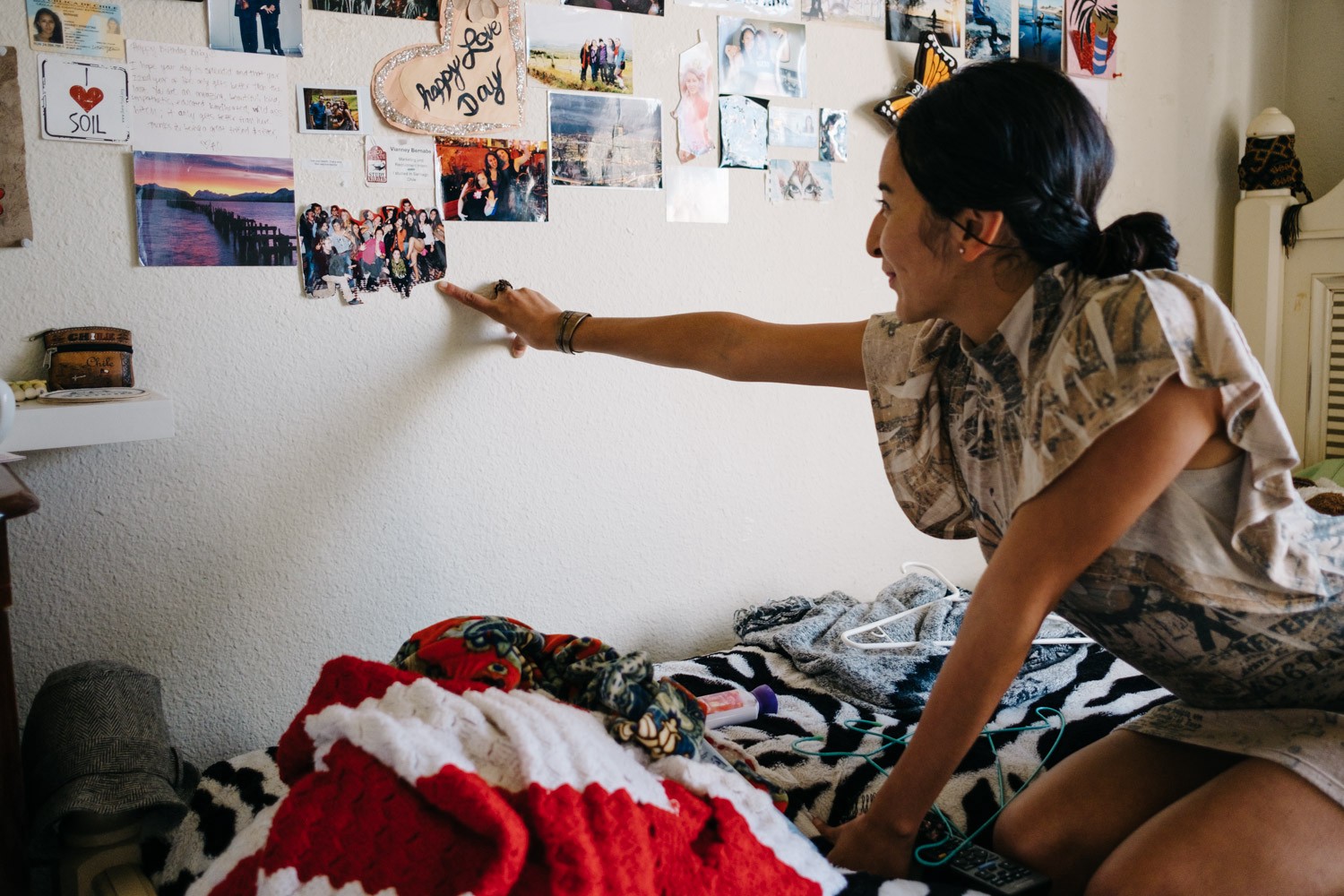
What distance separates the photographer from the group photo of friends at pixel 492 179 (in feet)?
5.08

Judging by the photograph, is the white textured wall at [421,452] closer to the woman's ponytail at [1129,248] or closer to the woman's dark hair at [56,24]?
the woman's dark hair at [56,24]

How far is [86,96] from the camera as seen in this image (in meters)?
1.31

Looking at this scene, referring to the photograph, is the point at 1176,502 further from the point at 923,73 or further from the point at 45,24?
the point at 45,24

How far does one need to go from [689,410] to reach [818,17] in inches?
28.1

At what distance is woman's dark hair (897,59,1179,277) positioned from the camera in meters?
1.06

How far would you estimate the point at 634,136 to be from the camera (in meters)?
1.69

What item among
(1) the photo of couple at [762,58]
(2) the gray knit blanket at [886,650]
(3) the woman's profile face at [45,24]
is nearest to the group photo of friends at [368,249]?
(3) the woman's profile face at [45,24]

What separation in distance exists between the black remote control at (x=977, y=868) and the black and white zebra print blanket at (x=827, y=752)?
4 cm

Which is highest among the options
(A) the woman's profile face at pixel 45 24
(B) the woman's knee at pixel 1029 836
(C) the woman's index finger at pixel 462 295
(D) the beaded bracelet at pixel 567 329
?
(A) the woman's profile face at pixel 45 24

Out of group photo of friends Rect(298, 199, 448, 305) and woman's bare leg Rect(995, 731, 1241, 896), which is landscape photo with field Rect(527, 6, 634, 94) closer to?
group photo of friends Rect(298, 199, 448, 305)

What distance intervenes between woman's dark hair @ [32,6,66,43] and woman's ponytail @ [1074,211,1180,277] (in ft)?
3.98

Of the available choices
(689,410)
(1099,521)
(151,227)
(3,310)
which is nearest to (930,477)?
(1099,521)

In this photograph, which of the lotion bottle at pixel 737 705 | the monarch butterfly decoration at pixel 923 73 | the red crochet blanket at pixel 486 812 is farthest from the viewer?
the monarch butterfly decoration at pixel 923 73

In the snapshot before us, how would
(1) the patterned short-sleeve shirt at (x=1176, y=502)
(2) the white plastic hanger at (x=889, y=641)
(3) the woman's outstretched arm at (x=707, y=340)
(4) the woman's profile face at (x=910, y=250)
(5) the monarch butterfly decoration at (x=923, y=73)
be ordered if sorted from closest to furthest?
(1) the patterned short-sleeve shirt at (x=1176, y=502)
(4) the woman's profile face at (x=910, y=250)
(3) the woman's outstretched arm at (x=707, y=340)
(2) the white plastic hanger at (x=889, y=641)
(5) the monarch butterfly decoration at (x=923, y=73)
